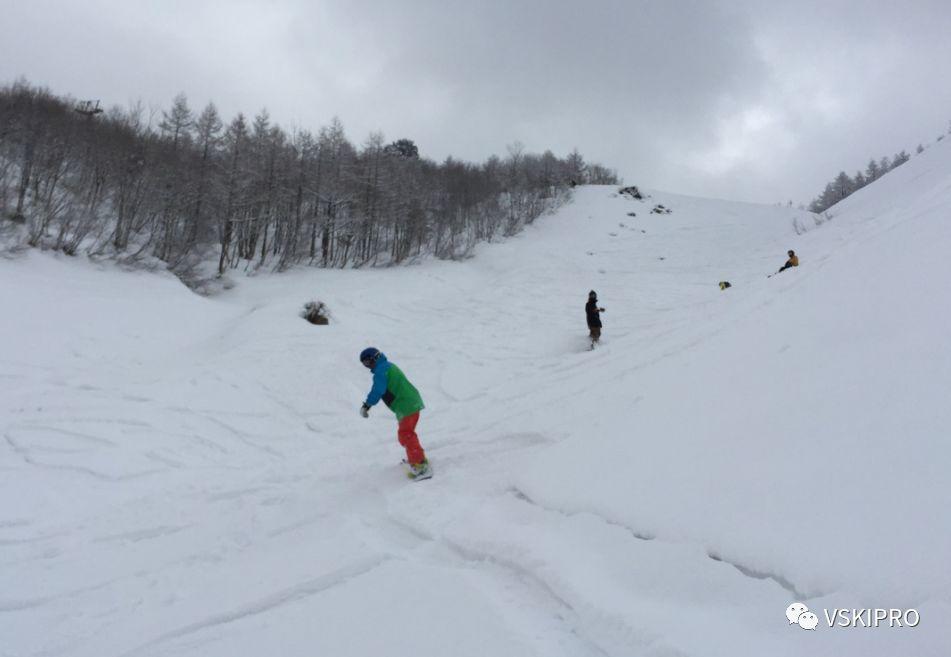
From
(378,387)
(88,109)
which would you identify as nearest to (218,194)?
(88,109)

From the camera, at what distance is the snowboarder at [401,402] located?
6.28m

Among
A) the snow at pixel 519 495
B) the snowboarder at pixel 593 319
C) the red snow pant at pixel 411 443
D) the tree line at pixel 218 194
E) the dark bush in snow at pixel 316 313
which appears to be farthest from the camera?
the tree line at pixel 218 194

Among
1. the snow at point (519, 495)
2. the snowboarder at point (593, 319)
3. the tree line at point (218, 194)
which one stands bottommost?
the snow at point (519, 495)

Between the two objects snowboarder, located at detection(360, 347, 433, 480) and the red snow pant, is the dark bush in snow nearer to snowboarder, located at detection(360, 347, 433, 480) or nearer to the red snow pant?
snowboarder, located at detection(360, 347, 433, 480)

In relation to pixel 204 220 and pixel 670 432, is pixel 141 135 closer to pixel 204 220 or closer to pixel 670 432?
pixel 204 220

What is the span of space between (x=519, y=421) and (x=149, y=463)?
17.8ft

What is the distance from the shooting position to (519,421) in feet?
26.9

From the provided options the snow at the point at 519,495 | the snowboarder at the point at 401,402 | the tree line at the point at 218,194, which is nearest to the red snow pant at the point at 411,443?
the snowboarder at the point at 401,402

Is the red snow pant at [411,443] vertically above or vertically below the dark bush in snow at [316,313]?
below

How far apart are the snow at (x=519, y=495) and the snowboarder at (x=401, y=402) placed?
0.35m

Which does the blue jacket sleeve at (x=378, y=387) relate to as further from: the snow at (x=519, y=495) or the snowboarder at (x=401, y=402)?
the snow at (x=519, y=495)

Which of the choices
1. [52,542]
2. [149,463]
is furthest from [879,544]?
[149,463]

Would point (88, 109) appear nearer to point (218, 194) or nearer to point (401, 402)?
point (218, 194)

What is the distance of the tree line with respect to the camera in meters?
22.8
